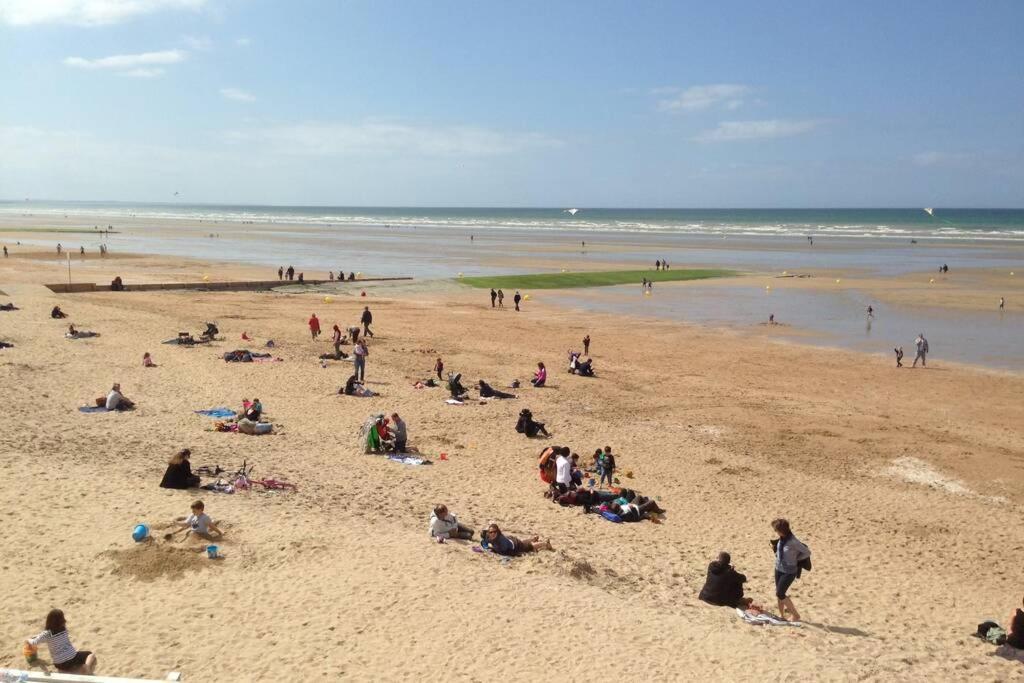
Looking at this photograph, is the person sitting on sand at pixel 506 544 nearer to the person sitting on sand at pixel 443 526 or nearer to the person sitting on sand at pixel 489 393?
the person sitting on sand at pixel 443 526

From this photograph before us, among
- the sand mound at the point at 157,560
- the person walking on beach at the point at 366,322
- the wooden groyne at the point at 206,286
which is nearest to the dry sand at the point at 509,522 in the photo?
the sand mound at the point at 157,560

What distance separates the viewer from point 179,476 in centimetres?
1270

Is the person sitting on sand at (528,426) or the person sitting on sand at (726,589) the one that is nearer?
the person sitting on sand at (726,589)

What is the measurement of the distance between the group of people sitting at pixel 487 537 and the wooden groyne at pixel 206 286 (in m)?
34.7

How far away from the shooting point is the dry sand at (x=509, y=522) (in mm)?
8844

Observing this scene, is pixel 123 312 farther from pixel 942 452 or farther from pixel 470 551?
pixel 942 452

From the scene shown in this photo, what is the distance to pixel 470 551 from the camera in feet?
37.2

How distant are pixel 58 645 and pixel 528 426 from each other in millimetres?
11179

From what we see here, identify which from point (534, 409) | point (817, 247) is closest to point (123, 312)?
point (534, 409)

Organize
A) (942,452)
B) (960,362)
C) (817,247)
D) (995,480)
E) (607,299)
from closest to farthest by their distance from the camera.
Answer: (995,480) < (942,452) < (960,362) < (607,299) < (817,247)

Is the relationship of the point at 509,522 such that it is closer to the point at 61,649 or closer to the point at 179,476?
the point at 179,476

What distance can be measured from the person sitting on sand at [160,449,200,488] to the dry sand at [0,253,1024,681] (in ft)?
0.70

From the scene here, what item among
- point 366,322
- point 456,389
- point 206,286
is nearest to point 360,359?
point 456,389

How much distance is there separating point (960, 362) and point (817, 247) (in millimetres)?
67172
